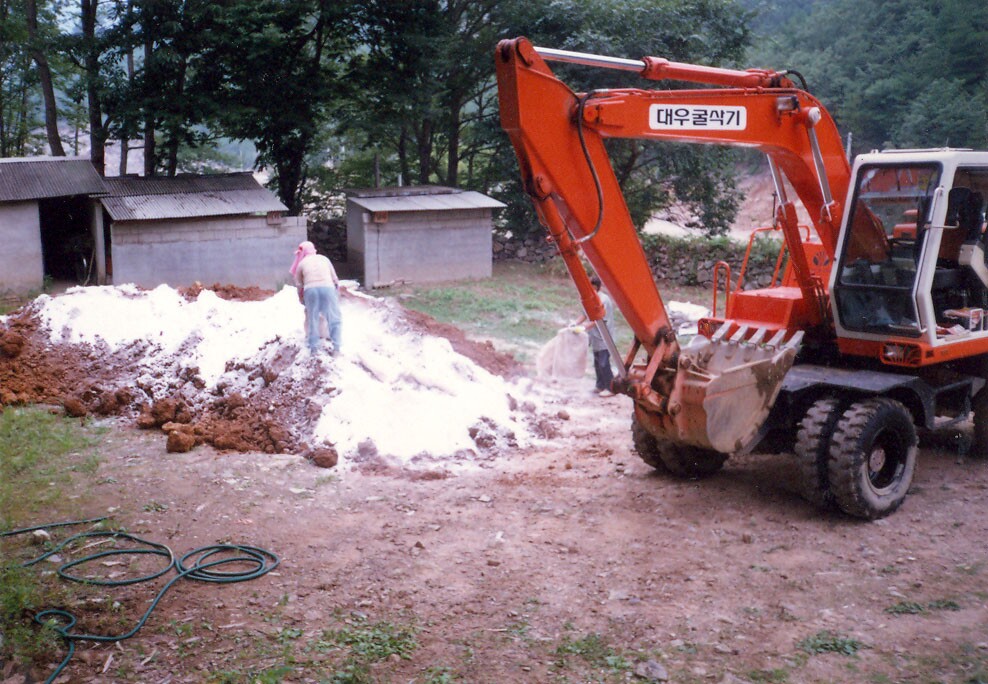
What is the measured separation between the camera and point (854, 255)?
731 centimetres

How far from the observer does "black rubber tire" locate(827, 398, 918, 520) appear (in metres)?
6.70

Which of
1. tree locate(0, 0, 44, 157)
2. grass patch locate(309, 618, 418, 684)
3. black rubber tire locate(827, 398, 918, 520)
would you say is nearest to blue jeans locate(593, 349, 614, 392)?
black rubber tire locate(827, 398, 918, 520)

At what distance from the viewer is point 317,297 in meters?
9.84

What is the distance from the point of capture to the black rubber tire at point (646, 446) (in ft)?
25.6

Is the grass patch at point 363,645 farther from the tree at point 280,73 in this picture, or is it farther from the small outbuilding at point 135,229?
the tree at point 280,73

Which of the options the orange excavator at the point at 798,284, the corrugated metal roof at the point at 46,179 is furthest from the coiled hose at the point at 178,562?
the corrugated metal roof at the point at 46,179

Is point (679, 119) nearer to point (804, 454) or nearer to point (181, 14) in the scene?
point (804, 454)

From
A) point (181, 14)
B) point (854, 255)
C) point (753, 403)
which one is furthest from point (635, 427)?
point (181, 14)

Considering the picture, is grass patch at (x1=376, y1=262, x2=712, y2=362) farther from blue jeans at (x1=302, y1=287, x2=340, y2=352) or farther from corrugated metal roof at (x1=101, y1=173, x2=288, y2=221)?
blue jeans at (x1=302, y1=287, x2=340, y2=352)

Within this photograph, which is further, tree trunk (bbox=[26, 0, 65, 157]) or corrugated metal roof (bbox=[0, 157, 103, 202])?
tree trunk (bbox=[26, 0, 65, 157])

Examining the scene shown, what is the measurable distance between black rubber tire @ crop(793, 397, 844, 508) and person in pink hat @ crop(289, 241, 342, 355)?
508 centimetres

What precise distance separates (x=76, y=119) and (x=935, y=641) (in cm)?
2393

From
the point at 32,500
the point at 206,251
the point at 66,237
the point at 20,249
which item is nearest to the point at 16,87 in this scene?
the point at 66,237

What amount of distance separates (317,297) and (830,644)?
6.42 m
